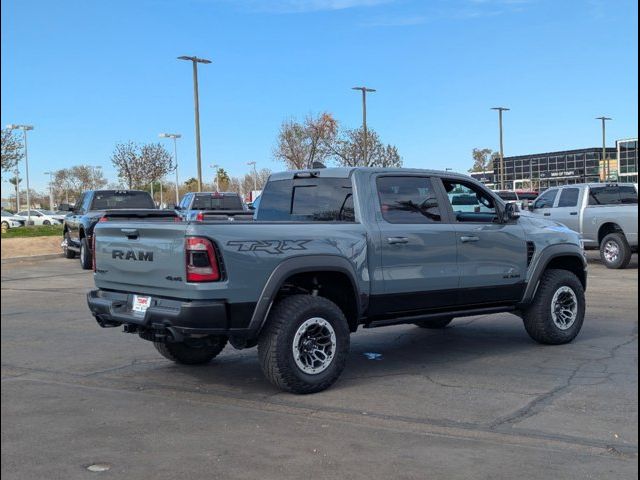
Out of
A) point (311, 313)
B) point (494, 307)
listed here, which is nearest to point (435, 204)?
point (494, 307)

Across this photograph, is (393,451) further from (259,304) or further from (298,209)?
(298,209)

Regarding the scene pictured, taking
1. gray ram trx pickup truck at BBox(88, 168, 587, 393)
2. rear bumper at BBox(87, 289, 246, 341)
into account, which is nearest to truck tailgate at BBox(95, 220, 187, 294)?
gray ram trx pickup truck at BBox(88, 168, 587, 393)

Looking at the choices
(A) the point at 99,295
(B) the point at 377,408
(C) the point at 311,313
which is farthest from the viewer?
(A) the point at 99,295

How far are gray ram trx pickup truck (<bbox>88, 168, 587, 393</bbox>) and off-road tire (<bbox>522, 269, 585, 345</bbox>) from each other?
1cm

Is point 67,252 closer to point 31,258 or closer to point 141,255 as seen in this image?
point 31,258

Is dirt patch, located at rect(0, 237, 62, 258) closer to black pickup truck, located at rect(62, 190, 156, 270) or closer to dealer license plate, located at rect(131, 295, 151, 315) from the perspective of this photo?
black pickup truck, located at rect(62, 190, 156, 270)

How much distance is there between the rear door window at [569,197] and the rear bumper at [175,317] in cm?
1398

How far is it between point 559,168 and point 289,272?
7236 cm

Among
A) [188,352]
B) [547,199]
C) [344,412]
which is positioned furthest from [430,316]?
[547,199]

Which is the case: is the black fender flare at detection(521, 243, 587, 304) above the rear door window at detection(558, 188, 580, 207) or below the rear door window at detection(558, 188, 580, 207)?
below

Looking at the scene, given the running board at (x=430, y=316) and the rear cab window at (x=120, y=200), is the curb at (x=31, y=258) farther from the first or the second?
the running board at (x=430, y=316)

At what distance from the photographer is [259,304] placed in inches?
231

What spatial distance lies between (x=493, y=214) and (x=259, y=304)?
3108mm

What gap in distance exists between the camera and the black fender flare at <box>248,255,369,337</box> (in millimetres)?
5879
